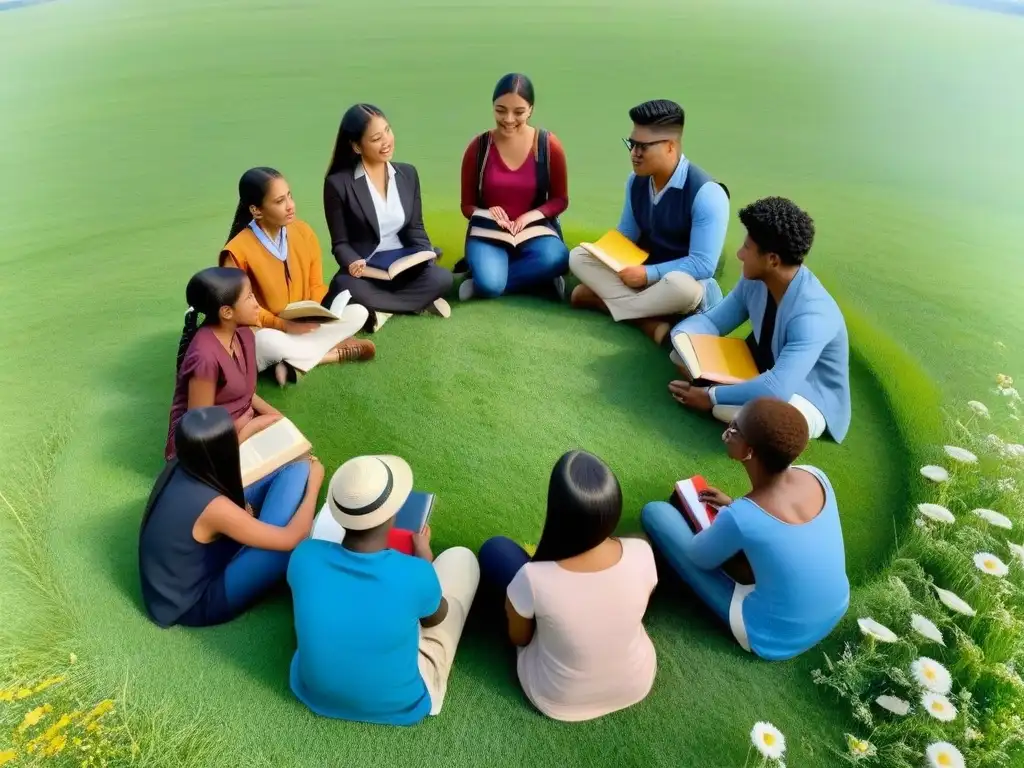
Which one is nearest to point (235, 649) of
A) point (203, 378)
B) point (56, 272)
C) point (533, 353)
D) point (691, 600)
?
point (203, 378)

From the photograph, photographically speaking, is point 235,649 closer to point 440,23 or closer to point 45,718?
point 45,718

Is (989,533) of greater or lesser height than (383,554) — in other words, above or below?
below

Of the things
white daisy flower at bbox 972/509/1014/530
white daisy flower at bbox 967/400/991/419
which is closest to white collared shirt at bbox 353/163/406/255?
white daisy flower at bbox 967/400/991/419

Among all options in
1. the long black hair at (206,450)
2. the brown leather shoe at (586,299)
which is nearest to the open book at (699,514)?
the long black hair at (206,450)

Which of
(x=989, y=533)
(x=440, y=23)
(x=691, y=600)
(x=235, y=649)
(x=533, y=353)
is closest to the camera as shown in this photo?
(x=235, y=649)

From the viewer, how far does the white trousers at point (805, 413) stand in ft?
13.1

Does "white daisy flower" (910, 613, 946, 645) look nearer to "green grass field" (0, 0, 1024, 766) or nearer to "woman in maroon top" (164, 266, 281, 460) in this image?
"green grass field" (0, 0, 1024, 766)

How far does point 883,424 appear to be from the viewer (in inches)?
171

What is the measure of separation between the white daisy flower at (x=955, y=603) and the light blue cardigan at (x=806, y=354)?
1.19 metres

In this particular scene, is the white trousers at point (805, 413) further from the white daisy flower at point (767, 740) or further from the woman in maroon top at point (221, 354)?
the woman in maroon top at point (221, 354)

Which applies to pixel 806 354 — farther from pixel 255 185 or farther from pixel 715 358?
pixel 255 185

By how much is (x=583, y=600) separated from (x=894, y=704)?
1.24m

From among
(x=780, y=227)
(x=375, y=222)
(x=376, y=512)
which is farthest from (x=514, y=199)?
(x=376, y=512)

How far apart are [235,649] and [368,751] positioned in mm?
736
